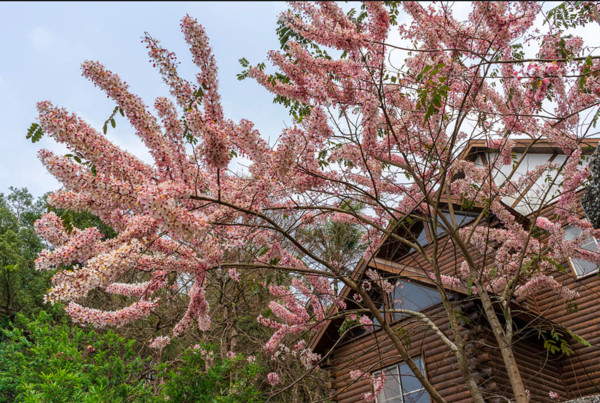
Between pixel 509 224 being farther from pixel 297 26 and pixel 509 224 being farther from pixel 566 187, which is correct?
pixel 297 26

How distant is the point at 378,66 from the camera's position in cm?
434

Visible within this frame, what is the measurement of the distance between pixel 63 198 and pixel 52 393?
3971 millimetres

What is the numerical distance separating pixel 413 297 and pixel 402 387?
1.85m

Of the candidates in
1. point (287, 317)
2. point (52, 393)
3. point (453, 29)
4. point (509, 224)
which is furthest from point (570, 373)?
point (52, 393)

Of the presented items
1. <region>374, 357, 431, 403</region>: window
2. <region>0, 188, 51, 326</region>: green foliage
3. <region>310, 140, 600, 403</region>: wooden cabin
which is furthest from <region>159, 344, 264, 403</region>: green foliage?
<region>0, 188, 51, 326</region>: green foliage

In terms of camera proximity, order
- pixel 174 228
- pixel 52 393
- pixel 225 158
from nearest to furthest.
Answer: pixel 174 228 → pixel 225 158 → pixel 52 393

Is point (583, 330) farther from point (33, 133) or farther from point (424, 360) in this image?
point (33, 133)

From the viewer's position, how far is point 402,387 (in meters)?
7.71

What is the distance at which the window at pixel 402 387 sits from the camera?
7480 millimetres

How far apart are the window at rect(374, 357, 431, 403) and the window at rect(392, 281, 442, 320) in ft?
3.27

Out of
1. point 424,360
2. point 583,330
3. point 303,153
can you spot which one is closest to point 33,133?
point 303,153

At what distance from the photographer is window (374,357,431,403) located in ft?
24.5

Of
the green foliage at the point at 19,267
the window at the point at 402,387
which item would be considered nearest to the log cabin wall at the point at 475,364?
the window at the point at 402,387

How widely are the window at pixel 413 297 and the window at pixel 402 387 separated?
1.00 meters
